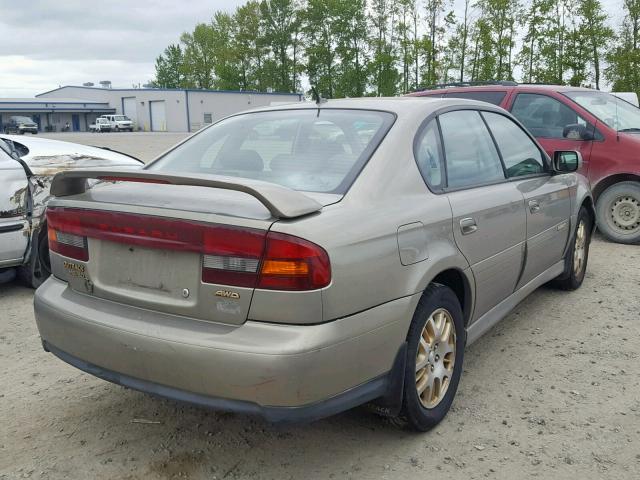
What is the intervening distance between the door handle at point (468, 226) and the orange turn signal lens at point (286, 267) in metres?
1.17

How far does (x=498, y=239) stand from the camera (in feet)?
11.7

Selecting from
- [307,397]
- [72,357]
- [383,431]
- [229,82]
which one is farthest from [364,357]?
[229,82]

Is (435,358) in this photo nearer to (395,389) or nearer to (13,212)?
(395,389)

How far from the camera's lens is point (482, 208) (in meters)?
3.40

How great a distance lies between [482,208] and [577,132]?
4.49 meters

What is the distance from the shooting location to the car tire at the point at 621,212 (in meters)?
7.37

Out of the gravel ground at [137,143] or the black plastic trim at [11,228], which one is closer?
the black plastic trim at [11,228]

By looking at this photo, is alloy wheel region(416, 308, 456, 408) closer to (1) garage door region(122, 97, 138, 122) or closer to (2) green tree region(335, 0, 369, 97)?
(2) green tree region(335, 0, 369, 97)

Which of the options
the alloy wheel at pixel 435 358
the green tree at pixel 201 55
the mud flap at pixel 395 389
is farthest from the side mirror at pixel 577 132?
the green tree at pixel 201 55

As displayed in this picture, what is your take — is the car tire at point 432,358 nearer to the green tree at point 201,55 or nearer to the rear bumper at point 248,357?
the rear bumper at point 248,357

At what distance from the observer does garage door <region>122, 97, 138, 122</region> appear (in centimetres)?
7188

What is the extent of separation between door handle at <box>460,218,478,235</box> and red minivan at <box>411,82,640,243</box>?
181 inches

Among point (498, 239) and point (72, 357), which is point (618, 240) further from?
point (72, 357)

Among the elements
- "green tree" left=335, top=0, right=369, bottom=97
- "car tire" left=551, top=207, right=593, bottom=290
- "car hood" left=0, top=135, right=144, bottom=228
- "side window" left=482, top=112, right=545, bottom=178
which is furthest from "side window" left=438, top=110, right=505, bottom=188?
"green tree" left=335, top=0, right=369, bottom=97
